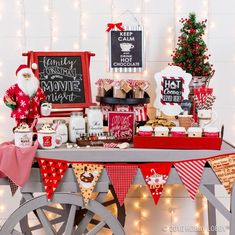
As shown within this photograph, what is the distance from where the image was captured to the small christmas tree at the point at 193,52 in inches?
91.3

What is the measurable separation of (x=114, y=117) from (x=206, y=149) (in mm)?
463

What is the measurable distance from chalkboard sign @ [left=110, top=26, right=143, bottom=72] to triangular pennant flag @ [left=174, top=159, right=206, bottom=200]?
73 centimetres

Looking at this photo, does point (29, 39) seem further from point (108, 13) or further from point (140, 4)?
point (140, 4)

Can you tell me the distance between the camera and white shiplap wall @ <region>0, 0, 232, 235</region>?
258 centimetres

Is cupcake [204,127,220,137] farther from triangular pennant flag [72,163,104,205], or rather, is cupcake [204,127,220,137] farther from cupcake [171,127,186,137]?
triangular pennant flag [72,163,104,205]

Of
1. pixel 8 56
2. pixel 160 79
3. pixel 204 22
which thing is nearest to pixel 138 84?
pixel 160 79

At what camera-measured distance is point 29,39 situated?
259 cm

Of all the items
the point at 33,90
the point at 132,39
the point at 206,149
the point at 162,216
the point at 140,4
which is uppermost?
the point at 140,4

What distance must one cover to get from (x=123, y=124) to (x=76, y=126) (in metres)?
0.22

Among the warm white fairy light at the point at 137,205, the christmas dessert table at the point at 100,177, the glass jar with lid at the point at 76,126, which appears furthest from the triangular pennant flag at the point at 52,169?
the warm white fairy light at the point at 137,205

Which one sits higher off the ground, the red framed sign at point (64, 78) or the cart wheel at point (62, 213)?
the red framed sign at point (64, 78)

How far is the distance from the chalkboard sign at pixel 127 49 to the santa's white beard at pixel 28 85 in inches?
19.9

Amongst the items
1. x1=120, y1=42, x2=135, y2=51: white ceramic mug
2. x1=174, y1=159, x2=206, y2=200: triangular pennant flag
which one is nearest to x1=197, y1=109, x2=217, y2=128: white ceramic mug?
x1=174, y1=159, x2=206, y2=200: triangular pennant flag

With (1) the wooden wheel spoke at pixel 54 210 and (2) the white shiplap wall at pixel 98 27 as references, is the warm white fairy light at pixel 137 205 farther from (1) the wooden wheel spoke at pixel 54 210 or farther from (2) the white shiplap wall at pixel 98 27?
(2) the white shiplap wall at pixel 98 27
